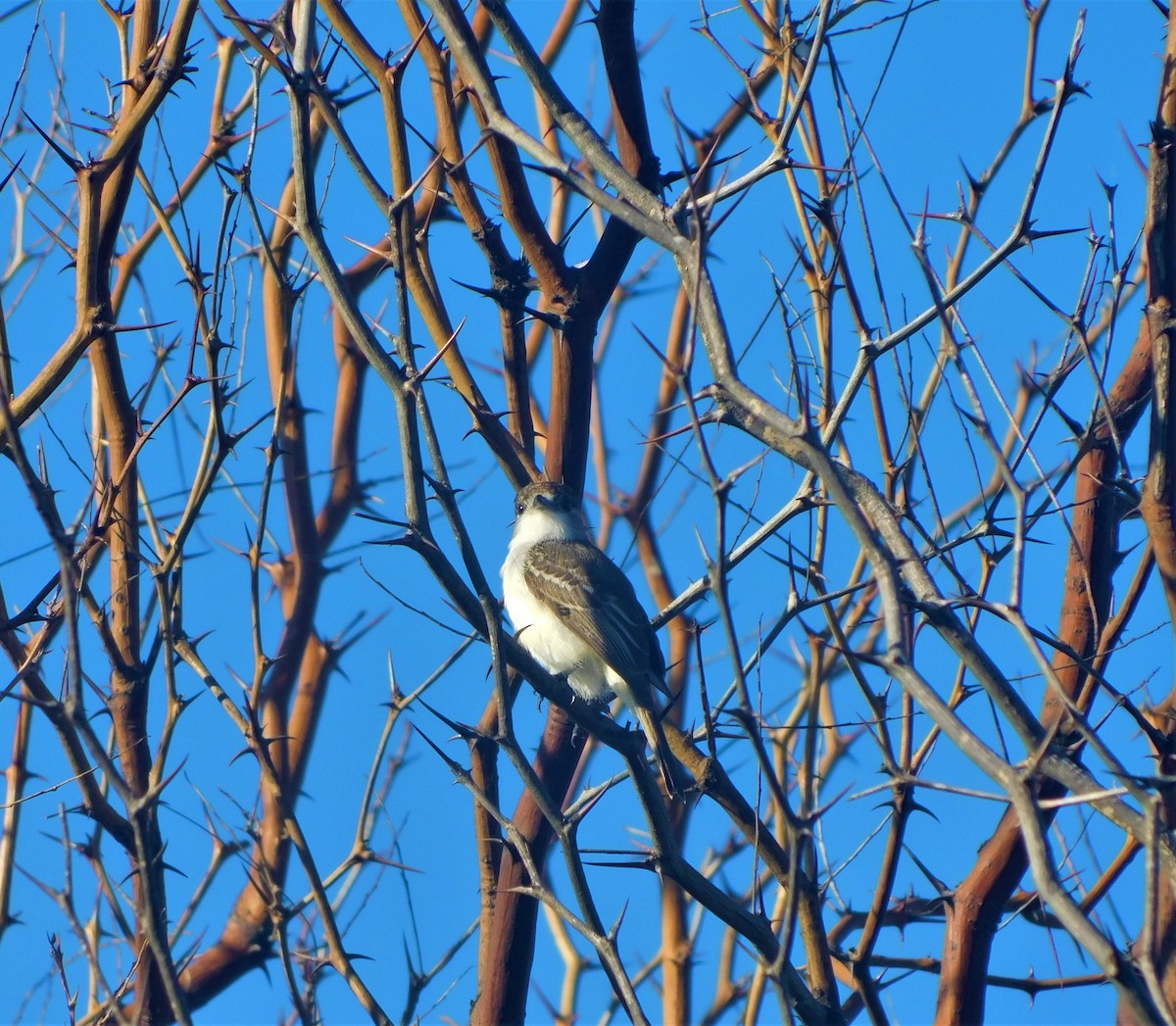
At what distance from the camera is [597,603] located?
7.70 m

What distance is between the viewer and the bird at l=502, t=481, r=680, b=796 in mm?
7293

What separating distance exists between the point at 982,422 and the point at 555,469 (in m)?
4.07

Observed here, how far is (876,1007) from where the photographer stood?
4.52 meters

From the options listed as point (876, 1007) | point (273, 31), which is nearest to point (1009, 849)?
point (876, 1007)

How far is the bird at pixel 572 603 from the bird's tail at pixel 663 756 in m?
0.78

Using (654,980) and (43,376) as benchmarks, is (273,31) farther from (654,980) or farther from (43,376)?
(654,980)

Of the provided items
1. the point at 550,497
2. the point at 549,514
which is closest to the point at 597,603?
the point at 549,514

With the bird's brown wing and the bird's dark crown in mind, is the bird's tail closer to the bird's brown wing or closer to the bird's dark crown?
the bird's brown wing

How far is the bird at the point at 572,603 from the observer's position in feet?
23.9

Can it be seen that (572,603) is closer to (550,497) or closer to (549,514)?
(549,514)

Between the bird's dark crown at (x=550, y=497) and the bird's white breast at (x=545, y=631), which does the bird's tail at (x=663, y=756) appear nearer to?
the bird's dark crown at (x=550, y=497)

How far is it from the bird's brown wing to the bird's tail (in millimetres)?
650

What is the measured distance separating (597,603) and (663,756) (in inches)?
79.0

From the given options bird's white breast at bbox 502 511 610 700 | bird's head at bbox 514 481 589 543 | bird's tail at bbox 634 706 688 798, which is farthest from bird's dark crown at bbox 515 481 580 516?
bird's tail at bbox 634 706 688 798
